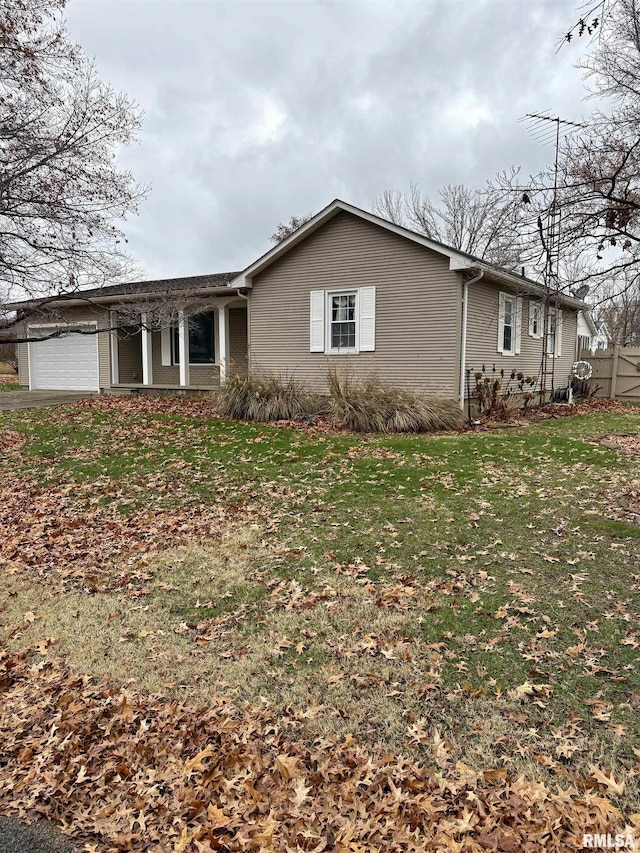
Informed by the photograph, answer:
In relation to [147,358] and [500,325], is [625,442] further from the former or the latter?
[147,358]

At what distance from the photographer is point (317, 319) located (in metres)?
13.7

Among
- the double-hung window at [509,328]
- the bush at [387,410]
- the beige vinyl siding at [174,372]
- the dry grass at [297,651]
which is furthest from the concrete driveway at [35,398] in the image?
the double-hung window at [509,328]

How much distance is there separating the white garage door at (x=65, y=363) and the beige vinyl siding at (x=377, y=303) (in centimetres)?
713

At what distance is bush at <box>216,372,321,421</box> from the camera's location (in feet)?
39.9

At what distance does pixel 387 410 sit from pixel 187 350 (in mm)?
8403

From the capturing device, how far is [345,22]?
9.16 meters

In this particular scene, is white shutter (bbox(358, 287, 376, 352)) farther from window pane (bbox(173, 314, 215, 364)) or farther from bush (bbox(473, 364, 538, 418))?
window pane (bbox(173, 314, 215, 364))

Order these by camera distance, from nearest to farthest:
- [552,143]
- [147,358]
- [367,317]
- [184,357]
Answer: [552,143], [367,317], [184,357], [147,358]

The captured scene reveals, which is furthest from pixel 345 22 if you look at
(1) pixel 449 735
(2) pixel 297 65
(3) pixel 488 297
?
(1) pixel 449 735

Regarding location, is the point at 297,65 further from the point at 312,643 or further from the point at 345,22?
the point at 312,643

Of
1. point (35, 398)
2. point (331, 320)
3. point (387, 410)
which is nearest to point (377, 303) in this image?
point (331, 320)

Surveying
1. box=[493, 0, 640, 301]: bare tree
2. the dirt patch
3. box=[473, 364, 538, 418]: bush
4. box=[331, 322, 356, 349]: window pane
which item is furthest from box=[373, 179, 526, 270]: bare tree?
box=[493, 0, 640, 301]: bare tree

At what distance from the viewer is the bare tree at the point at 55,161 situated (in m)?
9.26

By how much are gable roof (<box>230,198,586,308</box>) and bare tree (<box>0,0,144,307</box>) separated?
13.5 ft
